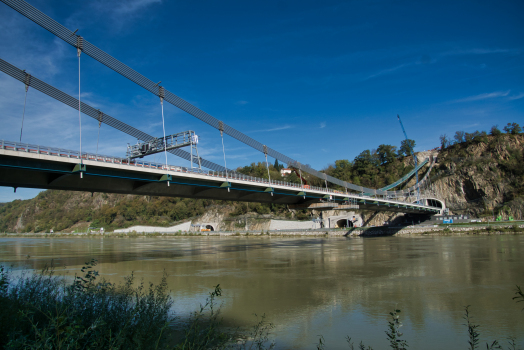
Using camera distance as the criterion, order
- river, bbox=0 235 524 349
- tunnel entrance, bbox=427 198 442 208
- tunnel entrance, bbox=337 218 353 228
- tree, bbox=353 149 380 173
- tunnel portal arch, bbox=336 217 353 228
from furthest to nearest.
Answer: tree, bbox=353 149 380 173
tunnel entrance, bbox=427 198 442 208
tunnel entrance, bbox=337 218 353 228
tunnel portal arch, bbox=336 217 353 228
river, bbox=0 235 524 349

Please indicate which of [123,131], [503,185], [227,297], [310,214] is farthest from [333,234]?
[227,297]

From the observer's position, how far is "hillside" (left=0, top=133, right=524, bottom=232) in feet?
261

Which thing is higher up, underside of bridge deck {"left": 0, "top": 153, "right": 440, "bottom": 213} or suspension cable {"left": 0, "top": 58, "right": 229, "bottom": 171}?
suspension cable {"left": 0, "top": 58, "right": 229, "bottom": 171}

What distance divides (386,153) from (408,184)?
16222mm

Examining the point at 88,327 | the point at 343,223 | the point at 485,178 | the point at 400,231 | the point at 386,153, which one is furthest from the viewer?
the point at 386,153

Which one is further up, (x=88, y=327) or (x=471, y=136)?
(x=471, y=136)

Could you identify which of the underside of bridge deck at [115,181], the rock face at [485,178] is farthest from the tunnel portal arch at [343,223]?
the underside of bridge deck at [115,181]

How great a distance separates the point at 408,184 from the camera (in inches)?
4451

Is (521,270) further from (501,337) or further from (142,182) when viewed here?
(142,182)

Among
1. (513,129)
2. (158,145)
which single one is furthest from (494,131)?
(158,145)

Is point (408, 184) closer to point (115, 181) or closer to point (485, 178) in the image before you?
Result: point (485, 178)

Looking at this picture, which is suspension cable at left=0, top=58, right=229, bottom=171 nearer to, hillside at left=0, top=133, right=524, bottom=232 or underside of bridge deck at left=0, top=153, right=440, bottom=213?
underside of bridge deck at left=0, top=153, right=440, bottom=213

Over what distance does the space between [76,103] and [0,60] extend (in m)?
7.35

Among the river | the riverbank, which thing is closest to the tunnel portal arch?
the riverbank
